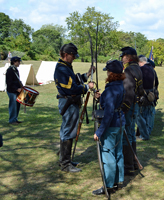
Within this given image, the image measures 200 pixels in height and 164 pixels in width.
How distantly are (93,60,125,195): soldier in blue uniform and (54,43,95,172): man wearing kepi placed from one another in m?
0.92

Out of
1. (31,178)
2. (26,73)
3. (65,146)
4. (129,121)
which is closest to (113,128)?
(129,121)

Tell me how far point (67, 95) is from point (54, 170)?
57.0 inches

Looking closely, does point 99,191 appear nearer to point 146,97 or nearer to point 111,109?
point 111,109

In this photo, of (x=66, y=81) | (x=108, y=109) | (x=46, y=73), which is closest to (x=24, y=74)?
(x=46, y=73)

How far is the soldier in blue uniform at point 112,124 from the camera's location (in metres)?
3.49

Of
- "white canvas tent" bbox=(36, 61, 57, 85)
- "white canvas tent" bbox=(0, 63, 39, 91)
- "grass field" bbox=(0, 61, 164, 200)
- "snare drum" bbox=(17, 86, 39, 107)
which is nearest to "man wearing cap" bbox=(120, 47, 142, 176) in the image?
"grass field" bbox=(0, 61, 164, 200)

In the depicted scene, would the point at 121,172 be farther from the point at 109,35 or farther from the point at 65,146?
the point at 109,35

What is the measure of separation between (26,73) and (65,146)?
663 inches

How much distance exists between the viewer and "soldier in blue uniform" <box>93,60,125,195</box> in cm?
349

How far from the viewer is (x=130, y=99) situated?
14.4ft

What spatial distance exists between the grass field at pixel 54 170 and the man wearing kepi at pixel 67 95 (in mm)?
399

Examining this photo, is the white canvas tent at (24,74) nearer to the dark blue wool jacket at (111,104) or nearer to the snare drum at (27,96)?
the snare drum at (27,96)

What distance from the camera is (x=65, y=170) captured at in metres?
4.77

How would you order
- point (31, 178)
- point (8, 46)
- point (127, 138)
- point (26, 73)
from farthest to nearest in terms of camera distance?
point (8, 46)
point (26, 73)
point (31, 178)
point (127, 138)
